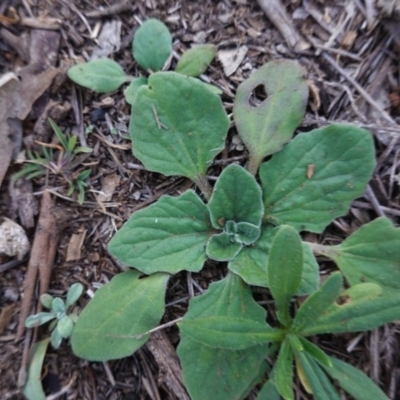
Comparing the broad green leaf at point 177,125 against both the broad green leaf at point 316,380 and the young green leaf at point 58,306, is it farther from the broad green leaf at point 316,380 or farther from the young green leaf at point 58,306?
the broad green leaf at point 316,380

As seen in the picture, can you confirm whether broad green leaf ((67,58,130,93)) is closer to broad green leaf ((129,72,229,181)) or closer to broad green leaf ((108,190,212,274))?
broad green leaf ((129,72,229,181))

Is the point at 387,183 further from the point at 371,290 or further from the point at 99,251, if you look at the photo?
the point at 99,251

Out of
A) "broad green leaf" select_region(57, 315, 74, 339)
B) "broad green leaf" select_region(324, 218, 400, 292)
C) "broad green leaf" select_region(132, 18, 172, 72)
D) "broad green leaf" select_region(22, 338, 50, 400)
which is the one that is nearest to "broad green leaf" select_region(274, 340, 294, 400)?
"broad green leaf" select_region(324, 218, 400, 292)

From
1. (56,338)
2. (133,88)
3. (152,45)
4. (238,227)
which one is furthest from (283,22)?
(56,338)

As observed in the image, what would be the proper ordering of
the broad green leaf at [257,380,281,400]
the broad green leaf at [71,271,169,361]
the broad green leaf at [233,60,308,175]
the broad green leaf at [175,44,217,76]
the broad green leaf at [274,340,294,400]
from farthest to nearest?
the broad green leaf at [175,44,217,76], the broad green leaf at [233,60,308,175], the broad green leaf at [71,271,169,361], the broad green leaf at [257,380,281,400], the broad green leaf at [274,340,294,400]

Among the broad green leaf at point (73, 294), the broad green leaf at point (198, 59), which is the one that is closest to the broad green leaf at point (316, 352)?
the broad green leaf at point (73, 294)
